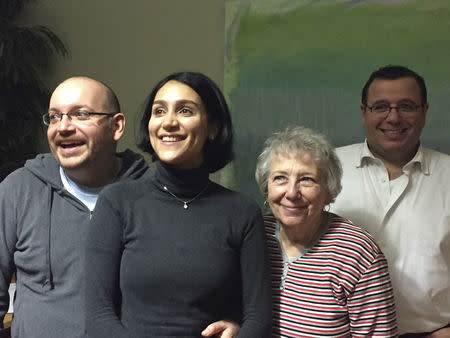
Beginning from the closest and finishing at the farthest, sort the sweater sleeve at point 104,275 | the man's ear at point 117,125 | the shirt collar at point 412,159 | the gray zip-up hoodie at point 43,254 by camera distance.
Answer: the sweater sleeve at point 104,275 < the gray zip-up hoodie at point 43,254 < the man's ear at point 117,125 < the shirt collar at point 412,159

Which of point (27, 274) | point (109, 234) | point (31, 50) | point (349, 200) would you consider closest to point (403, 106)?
point (349, 200)

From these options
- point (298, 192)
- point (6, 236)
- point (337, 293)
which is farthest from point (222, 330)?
point (6, 236)

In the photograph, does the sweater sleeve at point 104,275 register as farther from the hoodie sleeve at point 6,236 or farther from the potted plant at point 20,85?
the potted plant at point 20,85


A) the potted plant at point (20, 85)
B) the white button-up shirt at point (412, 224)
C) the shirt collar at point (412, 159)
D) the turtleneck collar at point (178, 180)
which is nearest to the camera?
the turtleneck collar at point (178, 180)

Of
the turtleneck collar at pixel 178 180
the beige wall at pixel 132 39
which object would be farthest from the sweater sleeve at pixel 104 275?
the beige wall at pixel 132 39

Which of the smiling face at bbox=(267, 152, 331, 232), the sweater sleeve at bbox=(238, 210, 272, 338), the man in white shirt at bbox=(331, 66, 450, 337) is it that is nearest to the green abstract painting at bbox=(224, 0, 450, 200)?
the man in white shirt at bbox=(331, 66, 450, 337)

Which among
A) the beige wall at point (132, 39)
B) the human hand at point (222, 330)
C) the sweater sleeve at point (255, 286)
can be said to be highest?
the beige wall at point (132, 39)

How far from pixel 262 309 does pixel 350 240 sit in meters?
0.37

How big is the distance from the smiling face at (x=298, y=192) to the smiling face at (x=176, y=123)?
327 mm

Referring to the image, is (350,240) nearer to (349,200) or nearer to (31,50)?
(349,200)

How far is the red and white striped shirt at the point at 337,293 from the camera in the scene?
58.2 inches

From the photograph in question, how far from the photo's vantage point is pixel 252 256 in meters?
1.39

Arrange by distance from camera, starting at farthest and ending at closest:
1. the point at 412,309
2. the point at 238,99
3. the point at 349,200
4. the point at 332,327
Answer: the point at 238,99 < the point at 349,200 < the point at 412,309 < the point at 332,327

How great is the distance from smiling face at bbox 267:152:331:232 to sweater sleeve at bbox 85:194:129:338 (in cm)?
53
